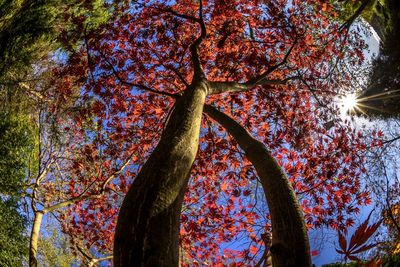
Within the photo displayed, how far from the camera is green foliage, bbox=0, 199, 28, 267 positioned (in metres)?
6.40

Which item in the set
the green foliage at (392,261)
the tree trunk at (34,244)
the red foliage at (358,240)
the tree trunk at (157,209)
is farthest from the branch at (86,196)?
the green foliage at (392,261)

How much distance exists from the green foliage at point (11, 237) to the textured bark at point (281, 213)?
6520 millimetres

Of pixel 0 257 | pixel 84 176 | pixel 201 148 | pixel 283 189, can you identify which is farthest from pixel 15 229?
pixel 283 189

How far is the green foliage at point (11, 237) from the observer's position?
640 cm

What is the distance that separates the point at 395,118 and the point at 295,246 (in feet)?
32.0

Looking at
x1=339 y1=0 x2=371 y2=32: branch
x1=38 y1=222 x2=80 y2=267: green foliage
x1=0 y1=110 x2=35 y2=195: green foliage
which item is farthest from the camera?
x1=38 y1=222 x2=80 y2=267: green foliage

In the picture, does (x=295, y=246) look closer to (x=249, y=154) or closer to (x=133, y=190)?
(x=249, y=154)

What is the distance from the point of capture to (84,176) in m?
8.30

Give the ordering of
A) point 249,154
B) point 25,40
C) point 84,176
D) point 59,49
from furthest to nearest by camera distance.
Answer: point 59,49, point 84,176, point 25,40, point 249,154

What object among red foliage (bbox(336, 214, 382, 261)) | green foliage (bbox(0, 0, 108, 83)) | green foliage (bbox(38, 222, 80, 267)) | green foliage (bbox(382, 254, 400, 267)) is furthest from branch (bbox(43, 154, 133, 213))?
green foliage (bbox(382, 254, 400, 267))

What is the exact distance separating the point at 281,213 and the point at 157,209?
1.17m

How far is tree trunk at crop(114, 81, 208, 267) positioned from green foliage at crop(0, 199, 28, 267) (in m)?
6.50

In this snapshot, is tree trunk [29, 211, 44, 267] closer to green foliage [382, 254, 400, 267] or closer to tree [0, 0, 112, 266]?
tree [0, 0, 112, 266]

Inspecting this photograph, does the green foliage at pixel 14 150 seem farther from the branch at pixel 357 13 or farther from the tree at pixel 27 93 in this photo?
the branch at pixel 357 13
